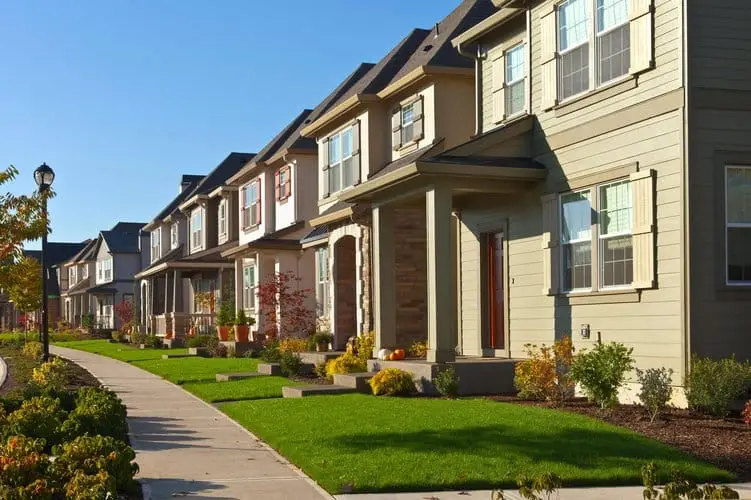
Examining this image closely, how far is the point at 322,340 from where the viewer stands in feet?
76.2

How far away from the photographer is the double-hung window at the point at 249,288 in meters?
32.2

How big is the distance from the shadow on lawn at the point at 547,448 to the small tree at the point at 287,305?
52.8 feet

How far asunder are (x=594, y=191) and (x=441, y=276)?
9.23 feet

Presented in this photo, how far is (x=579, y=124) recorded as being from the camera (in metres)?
14.4

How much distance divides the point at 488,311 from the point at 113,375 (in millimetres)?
9819

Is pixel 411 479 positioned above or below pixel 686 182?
below

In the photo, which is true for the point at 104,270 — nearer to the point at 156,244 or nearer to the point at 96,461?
the point at 156,244

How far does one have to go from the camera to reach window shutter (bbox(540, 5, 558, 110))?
1482 cm

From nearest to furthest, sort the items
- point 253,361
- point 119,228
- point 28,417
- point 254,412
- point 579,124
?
1. point 28,417
2. point 254,412
3. point 579,124
4. point 253,361
5. point 119,228

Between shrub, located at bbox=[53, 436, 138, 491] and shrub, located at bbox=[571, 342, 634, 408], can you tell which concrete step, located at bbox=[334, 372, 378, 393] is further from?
shrub, located at bbox=[53, 436, 138, 491]

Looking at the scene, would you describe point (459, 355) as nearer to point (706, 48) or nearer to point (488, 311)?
point (488, 311)

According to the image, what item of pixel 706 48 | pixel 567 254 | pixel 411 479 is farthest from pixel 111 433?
pixel 706 48

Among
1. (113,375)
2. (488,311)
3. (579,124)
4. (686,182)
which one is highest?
(579,124)

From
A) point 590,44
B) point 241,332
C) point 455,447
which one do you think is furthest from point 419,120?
point 455,447
